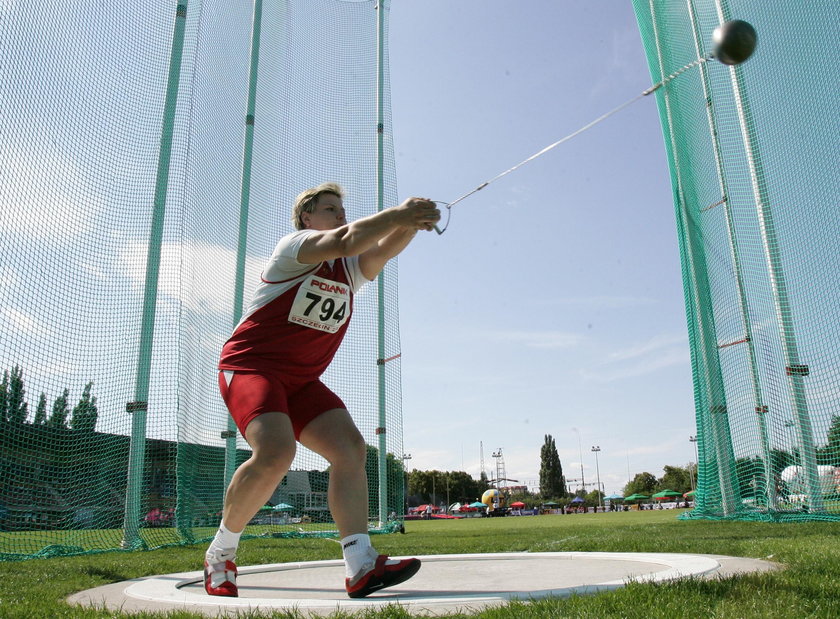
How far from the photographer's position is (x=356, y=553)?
2766 mm

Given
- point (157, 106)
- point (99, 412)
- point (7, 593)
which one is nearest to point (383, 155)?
point (157, 106)

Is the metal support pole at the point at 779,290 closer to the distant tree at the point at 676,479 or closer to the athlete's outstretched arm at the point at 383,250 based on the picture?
the athlete's outstretched arm at the point at 383,250

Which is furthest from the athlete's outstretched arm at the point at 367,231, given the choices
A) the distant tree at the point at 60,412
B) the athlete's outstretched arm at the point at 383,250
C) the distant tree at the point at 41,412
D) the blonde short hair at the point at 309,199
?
the distant tree at the point at 60,412

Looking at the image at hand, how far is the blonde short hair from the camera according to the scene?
347 cm

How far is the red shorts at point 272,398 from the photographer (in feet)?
9.59

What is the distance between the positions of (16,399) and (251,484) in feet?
17.8

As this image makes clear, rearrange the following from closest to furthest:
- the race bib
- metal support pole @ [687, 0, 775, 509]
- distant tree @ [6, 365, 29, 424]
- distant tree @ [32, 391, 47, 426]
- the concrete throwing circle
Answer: the concrete throwing circle < the race bib < distant tree @ [6, 365, 29, 424] < distant tree @ [32, 391, 47, 426] < metal support pole @ [687, 0, 775, 509]

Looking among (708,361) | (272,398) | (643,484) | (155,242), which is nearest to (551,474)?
(643,484)

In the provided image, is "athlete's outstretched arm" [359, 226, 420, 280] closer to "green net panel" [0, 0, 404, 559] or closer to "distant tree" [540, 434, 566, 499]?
"green net panel" [0, 0, 404, 559]

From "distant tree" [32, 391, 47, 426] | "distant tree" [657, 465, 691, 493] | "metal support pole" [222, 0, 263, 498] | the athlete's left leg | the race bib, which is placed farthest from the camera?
"distant tree" [657, 465, 691, 493]

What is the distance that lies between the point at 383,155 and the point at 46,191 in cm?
610

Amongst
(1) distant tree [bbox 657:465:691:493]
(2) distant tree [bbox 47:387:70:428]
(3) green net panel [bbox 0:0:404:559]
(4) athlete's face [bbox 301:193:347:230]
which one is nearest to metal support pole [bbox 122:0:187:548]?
(3) green net panel [bbox 0:0:404:559]

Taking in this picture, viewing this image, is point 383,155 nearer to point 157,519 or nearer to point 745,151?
point 745,151

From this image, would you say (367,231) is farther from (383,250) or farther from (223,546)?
(223,546)
